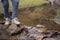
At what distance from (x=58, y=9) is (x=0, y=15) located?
1703 millimetres

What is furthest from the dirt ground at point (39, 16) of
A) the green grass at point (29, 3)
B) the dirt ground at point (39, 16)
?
the green grass at point (29, 3)

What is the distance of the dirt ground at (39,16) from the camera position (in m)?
4.76

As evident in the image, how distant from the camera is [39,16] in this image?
17.6ft

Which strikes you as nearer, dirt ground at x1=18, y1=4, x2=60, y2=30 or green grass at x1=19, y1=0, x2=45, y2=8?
dirt ground at x1=18, y1=4, x2=60, y2=30

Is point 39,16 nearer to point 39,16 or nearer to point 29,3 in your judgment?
point 39,16

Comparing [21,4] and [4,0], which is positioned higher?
[4,0]

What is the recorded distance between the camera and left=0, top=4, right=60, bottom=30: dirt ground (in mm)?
4762

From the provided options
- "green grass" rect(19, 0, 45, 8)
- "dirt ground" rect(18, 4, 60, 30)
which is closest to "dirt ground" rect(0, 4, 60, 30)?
"dirt ground" rect(18, 4, 60, 30)

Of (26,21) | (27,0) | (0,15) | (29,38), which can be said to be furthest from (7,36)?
(27,0)

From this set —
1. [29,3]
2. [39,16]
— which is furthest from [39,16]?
[29,3]

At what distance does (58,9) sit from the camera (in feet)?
19.6

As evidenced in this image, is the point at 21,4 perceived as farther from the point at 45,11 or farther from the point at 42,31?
the point at 42,31

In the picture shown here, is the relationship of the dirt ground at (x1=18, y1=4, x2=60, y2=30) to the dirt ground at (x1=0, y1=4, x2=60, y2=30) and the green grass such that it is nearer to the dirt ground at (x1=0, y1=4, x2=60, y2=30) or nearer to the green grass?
the dirt ground at (x1=0, y1=4, x2=60, y2=30)

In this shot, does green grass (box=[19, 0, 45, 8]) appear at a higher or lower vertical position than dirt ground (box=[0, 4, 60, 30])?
higher
